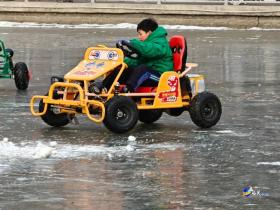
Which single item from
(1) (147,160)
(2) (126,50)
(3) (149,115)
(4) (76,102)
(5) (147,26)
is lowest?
(1) (147,160)

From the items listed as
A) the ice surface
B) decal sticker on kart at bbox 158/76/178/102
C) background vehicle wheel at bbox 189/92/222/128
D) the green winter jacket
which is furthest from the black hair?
the ice surface

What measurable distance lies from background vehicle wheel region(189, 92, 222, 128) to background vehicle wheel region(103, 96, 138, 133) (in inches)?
32.4

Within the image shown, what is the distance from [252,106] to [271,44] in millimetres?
12621

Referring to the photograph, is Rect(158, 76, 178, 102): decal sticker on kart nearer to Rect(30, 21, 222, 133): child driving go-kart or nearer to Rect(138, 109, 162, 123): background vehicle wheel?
Rect(30, 21, 222, 133): child driving go-kart

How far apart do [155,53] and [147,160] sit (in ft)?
7.98

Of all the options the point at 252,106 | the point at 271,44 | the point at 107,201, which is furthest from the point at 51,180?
the point at 271,44

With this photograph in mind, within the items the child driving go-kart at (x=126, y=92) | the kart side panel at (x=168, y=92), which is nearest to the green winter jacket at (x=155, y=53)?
the child driving go-kart at (x=126, y=92)

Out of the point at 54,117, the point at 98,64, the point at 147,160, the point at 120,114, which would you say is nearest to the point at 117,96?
the point at 120,114

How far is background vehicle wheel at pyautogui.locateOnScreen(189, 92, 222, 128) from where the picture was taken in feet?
38.5

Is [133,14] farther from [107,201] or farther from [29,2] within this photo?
[107,201]

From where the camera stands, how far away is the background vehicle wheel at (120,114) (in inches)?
436

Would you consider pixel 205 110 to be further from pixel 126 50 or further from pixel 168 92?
pixel 126 50

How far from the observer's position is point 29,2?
34156mm

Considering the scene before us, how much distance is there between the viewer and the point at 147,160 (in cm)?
966
